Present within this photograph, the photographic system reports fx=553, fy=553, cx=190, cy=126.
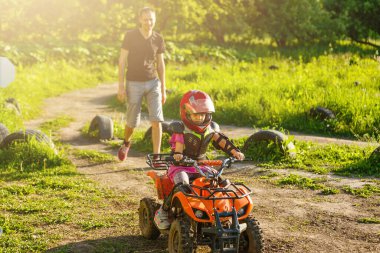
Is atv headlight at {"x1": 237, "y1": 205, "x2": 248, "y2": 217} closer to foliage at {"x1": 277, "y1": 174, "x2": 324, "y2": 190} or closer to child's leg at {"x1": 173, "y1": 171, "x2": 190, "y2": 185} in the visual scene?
child's leg at {"x1": 173, "y1": 171, "x2": 190, "y2": 185}

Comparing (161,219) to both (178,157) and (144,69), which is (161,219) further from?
(144,69)

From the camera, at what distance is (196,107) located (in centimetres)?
495

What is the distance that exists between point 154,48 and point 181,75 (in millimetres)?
9805

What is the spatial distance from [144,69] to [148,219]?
3.44 m

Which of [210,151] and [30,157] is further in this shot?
[210,151]

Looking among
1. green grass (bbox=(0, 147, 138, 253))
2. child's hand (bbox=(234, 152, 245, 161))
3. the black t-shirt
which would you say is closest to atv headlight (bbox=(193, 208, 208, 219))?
child's hand (bbox=(234, 152, 245, 161))

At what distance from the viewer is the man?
8086 mm

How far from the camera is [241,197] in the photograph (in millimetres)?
4422

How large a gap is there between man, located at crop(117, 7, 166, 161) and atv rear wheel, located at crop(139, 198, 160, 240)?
2.98 m

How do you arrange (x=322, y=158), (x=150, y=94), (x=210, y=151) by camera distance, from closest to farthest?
1. (x=150, y=94)
2. (x=322, y=158)
3. (x=210, y=151)

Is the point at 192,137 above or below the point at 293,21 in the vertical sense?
below

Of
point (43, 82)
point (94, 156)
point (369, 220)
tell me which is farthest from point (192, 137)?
point (43, 82)

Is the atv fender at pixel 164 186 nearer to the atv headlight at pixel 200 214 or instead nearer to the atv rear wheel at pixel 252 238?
the atv headlight at pixel 200 214

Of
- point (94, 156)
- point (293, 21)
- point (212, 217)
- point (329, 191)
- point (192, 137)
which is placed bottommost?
point (329, 191)
